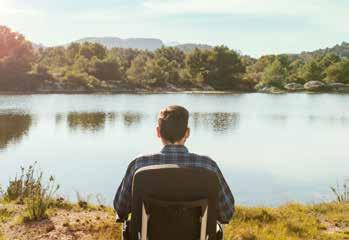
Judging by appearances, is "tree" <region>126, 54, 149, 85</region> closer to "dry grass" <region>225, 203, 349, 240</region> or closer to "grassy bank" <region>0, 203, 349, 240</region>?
"dry grass" <region>225, 203, 349, 240</region>

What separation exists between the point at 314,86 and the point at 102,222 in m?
70.6

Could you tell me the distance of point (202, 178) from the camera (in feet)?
7.55

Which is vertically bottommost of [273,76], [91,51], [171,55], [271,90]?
[271,90]

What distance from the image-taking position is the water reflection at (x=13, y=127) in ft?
54.5

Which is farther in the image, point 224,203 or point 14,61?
point 14,61

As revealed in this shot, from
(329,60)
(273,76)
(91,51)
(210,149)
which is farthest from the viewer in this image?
(329,60)

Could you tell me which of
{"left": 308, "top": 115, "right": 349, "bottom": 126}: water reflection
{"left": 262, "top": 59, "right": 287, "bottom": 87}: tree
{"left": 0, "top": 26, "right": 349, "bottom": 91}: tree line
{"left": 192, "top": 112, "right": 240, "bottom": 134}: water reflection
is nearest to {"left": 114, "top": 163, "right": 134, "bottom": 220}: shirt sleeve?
{"left": 192, "top": 112, "right": 240, "bottom": 134}: water reflection

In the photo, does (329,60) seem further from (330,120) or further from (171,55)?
(330,120)

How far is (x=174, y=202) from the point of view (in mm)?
2285

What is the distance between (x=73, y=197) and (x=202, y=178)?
22.1 feet

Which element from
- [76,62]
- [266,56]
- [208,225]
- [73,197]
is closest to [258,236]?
[208,225]

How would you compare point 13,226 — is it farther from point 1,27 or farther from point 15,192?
point 1,27

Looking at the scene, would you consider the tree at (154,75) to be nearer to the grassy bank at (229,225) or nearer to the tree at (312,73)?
the tree at (312,73)

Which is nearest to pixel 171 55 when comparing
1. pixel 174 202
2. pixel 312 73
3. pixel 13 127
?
pixel 312 73
